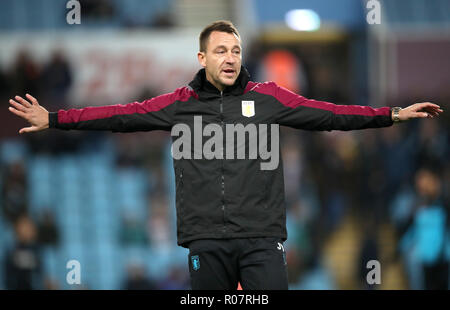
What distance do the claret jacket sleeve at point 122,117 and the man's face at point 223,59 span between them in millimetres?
229

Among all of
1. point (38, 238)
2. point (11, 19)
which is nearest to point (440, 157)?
point (38, 238)

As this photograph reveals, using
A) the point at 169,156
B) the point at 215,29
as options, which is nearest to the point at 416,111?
the point at 215,29

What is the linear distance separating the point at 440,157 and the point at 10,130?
6881 millimetres

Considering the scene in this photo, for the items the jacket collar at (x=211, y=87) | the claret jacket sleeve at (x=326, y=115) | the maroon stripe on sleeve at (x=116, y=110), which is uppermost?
the jacket collar at (x=211, y=87)

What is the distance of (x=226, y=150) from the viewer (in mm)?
4656

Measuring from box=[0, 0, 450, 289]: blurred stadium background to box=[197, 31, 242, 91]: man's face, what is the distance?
4085mm

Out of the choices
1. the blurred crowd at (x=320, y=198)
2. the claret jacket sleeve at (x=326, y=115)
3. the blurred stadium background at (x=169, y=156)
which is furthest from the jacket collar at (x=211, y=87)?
the blurred crowd at (x=320, y=198)

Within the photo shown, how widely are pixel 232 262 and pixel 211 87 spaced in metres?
1.03

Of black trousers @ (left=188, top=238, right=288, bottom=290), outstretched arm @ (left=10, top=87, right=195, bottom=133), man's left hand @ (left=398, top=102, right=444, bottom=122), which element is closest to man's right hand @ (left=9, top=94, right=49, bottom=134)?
outstretched arm @ (left=10, top=87, right=195, bottom=133)

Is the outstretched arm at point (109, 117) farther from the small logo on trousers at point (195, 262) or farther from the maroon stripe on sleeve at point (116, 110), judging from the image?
the small logo on trousers at point (195, 262)

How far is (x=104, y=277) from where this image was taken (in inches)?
462

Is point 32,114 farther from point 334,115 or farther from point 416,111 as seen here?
point 416,111

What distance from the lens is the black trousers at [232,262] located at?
4512 mm

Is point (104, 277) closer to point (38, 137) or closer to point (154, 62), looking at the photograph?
point (38, 137)
